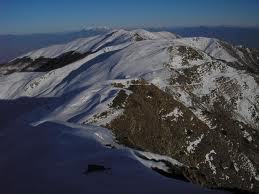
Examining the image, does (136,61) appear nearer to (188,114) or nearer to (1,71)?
(188,114)

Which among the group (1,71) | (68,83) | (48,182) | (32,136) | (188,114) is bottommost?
(1,71)

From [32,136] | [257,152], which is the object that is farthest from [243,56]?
[32,136]

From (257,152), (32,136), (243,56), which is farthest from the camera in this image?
(243,56)

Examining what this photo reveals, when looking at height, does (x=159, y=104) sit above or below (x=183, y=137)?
above

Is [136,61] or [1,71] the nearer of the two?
[136,61]

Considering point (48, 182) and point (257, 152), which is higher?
point (48, 182)

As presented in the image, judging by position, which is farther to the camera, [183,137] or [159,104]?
[159,104]

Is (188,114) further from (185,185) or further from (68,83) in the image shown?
(68,83)

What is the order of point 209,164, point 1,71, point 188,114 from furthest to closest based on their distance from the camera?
point 1,71 → point 188,114 → point 209,164
